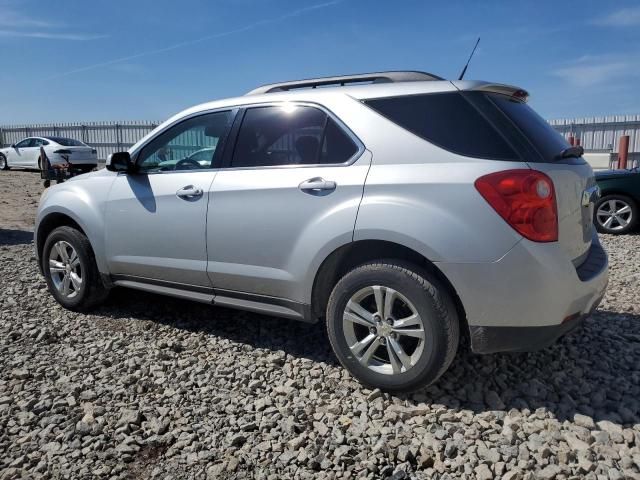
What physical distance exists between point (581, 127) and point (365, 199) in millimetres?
18263

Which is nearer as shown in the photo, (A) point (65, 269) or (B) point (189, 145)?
(B) point (189, 145)

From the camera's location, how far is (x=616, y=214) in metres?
8.34

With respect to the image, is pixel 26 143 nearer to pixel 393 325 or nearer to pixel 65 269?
pixel 65 269

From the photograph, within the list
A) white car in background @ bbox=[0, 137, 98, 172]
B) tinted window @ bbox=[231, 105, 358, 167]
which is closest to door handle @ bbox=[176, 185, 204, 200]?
tinted window @ bbox=[231, 105, 358, 167]

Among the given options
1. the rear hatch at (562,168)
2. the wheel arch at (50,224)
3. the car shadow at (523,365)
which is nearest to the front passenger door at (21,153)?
the wheel arch at (50,224)

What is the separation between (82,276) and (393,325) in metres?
2.82

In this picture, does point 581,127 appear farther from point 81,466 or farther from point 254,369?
point 81,466

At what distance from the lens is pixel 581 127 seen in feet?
60.5

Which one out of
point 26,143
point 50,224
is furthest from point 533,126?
point 26,143

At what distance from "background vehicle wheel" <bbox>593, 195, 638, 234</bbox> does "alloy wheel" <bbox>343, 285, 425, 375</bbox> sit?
6.50 meters

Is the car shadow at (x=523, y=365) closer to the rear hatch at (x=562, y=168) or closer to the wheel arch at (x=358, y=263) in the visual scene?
the wheel arch at (x=358, y=263)

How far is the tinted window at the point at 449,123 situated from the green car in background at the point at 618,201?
6.38 meters

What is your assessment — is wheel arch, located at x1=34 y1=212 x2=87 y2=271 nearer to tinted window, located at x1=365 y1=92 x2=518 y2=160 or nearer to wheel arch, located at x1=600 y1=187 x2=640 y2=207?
tinted window, located at x1=365 y1=92 x2=518 y2=160

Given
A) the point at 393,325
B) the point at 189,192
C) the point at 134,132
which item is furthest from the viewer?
the point at 134,132
